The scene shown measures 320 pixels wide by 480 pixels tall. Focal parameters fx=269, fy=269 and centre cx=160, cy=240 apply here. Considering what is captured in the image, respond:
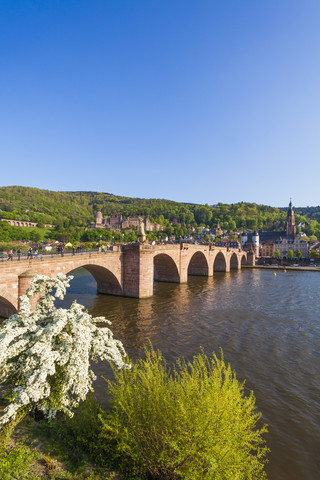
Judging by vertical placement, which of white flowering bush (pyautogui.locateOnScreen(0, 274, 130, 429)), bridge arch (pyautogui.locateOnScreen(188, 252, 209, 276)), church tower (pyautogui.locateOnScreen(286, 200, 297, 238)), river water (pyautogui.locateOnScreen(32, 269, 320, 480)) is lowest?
river water (pyautogui.locateOnScreen(32, 269, 320, 480))

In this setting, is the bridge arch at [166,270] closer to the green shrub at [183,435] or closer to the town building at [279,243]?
the green shrub at [183,435]

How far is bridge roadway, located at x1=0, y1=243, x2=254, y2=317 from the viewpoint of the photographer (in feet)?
61.1

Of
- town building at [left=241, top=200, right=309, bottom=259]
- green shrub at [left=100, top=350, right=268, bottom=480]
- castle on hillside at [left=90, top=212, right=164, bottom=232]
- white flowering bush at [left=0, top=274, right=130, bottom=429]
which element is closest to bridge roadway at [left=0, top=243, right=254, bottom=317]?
white flowering bush at [left=0, top=274, right=130, bottom=429]

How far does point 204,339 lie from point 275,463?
34.3 feet

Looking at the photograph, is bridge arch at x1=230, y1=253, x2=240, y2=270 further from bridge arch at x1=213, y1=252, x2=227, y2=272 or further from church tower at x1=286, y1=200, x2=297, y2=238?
church tower at x1=286, y1=200, x2=297, y2=238

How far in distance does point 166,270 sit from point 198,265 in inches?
545

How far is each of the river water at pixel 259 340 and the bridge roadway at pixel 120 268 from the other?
204 cm

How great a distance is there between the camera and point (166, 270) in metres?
43.7

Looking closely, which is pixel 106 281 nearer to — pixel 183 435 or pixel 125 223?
pixel 183 435

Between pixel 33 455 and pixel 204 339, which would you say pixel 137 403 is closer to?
pixel 33 455

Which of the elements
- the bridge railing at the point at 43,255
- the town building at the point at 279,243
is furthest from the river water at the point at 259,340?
the town building at the point at 279,243

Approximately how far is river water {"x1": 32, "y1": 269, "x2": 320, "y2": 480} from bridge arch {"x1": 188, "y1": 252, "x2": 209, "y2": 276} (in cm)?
1568

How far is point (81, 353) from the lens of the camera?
699cm

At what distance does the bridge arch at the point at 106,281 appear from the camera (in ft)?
99.5
